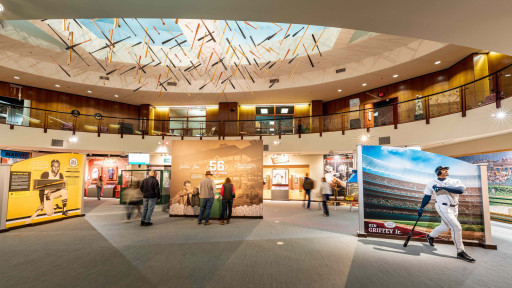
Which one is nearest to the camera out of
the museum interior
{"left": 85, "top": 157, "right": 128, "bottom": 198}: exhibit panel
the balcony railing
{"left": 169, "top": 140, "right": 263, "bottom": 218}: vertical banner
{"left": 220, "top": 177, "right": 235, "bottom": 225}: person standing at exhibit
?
the museum interior

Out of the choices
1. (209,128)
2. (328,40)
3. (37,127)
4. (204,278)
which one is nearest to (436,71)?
(328,40)

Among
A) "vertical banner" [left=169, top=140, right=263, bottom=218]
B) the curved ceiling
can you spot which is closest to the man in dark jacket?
"vertical banner" [left=169, top=140, right=263, bottom=218]

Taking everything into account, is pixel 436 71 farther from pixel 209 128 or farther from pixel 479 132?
pixel 209 128

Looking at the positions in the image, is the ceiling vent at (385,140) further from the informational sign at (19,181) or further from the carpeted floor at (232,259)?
the informational sign at (19,181)

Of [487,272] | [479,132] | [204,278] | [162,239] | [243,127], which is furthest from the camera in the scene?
[243,127]

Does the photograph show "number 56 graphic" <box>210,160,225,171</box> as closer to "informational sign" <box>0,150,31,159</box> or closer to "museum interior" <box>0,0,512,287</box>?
"museum interior" <box>0,0,512,287</box>

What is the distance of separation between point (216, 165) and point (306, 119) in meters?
8.45

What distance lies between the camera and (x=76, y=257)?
4555 millimetres

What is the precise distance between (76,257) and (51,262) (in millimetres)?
361

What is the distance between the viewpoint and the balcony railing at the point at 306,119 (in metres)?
8.59

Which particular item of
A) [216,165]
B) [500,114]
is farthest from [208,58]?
[500,114]

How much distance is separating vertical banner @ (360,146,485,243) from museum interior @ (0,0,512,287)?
33 millimetres

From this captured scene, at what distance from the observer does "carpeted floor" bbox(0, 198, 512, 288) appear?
362 centimetres

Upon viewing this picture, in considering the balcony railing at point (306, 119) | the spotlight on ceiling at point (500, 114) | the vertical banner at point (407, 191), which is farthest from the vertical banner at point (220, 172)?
the spotlight on ceiling at point (500, 114)
